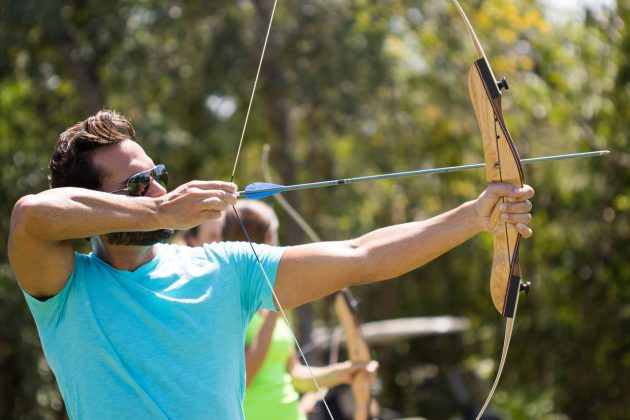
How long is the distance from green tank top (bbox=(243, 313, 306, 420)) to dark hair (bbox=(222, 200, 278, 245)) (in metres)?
0.29

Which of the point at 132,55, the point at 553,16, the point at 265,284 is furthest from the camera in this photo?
the point at 553,16

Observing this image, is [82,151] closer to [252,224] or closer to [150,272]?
[150,272]

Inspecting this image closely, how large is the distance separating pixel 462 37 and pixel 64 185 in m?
6.38

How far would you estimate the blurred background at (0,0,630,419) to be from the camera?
24.5 feet

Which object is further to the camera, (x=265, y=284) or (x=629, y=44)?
(x=629, y=44)

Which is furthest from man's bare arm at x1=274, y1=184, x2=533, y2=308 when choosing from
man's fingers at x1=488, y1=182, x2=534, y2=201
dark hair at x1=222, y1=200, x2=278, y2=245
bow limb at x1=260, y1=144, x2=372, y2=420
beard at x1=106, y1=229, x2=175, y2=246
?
bow limb at x1=260, y1=144, x2=372, y2=420

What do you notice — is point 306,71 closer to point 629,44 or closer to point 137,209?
point 629,44

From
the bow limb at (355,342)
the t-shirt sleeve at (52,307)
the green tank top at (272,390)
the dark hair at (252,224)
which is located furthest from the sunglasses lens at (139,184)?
the bow limb at (355,342)

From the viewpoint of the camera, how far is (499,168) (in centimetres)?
217

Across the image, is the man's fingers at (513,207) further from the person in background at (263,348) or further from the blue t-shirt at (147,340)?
the person in background at (263,348)

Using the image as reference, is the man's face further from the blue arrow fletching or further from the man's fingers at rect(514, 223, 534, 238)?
the man's fingers at rect(514, 223, 534, 238)

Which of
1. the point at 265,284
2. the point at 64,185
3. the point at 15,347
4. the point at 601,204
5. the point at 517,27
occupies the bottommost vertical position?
the point at 15,347

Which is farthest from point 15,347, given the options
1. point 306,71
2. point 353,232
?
point 353,232

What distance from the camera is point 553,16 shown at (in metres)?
9.09
